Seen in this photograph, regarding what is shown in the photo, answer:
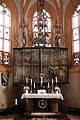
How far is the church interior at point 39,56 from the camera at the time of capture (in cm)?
1226

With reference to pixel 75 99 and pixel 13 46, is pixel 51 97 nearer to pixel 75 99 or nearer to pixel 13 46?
pixel 75 99

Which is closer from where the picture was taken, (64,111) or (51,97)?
(51,97)

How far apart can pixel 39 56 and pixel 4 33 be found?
7.61 ft

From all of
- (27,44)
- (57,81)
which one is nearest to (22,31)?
(27,44)

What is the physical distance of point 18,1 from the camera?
45.7 feet

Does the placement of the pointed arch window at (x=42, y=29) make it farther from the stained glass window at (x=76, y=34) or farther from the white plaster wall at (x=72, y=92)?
the white plaster wall at (x=72, y=92)

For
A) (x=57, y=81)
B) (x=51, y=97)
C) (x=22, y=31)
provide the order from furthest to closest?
(x=22, y=31), (x=57, y=81), (x=51, y=97)

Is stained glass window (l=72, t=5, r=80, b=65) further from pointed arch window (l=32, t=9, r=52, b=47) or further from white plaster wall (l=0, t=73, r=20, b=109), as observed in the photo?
white plaster wall (l=0, t=73, r=20, b=109)

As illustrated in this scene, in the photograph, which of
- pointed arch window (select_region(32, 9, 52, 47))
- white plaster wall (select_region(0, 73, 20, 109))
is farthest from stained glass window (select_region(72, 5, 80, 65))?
white plaster wall (select_region(0, 73, 20, 109))

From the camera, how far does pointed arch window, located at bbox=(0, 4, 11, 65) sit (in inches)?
511

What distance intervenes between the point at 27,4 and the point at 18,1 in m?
0.52

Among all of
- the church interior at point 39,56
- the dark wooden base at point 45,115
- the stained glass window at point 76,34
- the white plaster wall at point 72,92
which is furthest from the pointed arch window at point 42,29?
the dark wooden base at point 45,115

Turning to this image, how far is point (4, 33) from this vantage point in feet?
43.7

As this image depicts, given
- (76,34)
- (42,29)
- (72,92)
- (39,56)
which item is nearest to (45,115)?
(72,92)
